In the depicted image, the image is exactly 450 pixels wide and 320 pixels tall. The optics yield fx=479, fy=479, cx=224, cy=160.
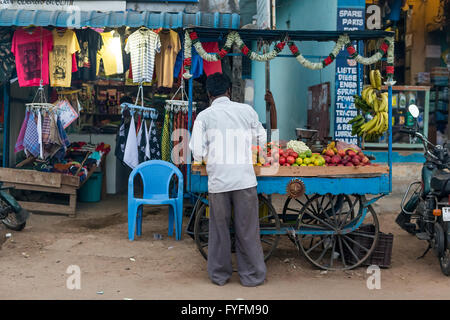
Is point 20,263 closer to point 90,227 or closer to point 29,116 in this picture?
point 90,227

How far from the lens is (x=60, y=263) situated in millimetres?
5562

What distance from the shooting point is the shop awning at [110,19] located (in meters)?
7.42

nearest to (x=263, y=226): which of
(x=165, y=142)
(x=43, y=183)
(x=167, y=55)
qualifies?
(x=165, y=142)

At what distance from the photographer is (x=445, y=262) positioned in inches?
207

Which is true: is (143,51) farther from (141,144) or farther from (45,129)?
(45,129)

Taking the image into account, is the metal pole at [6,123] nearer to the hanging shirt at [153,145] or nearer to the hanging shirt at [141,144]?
the hanging shirt at [141,144]

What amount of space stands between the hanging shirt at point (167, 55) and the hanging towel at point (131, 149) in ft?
2.84

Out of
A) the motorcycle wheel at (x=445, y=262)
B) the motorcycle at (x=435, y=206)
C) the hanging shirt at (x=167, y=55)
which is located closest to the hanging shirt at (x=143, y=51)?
the hanging shirt at (x=167, y=55)

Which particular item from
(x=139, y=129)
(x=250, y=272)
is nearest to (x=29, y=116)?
(x=139, y=129)

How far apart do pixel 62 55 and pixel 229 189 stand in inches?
181

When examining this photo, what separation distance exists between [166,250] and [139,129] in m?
2.28

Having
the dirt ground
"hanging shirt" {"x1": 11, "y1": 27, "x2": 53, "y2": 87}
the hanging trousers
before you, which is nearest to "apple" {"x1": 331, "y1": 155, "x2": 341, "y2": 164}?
the hanging trousers

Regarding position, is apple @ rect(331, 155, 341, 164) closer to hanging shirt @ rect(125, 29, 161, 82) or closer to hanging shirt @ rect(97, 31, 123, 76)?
hanging shirt @ rect(125, 29, 161, 82)

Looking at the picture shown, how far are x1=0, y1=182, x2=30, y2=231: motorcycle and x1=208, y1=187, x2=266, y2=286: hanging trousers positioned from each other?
3.26 m
